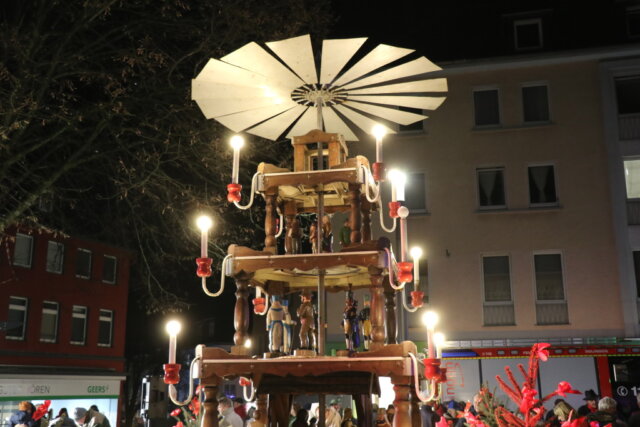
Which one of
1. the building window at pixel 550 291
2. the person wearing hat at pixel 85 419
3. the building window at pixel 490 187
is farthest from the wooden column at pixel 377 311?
the building window at pixel 490 187

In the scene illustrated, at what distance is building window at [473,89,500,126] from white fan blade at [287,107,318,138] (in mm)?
17894

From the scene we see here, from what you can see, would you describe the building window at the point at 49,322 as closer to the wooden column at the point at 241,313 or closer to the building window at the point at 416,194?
the building window at the point at 416,194

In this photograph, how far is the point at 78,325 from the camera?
36.4 metres

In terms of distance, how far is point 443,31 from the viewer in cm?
2720

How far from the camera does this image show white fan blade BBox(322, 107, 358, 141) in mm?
7645

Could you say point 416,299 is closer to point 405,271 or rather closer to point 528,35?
point 405,271

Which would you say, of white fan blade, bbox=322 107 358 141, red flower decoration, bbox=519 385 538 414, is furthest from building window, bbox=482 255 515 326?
red flower decoration, bbox=519 385 538 414

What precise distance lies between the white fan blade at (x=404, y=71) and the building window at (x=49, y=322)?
30.6 meters

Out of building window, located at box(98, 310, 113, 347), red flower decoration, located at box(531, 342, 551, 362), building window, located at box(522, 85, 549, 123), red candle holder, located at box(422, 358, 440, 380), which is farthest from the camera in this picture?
building window, located at box(98, 310, 113, 347)

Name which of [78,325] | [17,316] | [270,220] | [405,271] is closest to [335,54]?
[270,220]

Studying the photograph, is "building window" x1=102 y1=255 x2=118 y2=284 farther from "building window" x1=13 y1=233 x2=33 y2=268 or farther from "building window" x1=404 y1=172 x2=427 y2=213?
"building window" x1=404 y1=172 x2=427 y2=213

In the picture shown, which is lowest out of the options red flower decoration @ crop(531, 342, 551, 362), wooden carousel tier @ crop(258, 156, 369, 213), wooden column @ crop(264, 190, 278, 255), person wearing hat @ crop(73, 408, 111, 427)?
person wearing hat @ crop(73, 408, 111, 427)

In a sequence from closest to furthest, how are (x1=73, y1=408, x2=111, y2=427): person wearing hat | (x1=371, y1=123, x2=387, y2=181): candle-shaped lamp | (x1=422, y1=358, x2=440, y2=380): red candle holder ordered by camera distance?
(x1=422, y1=358, x2=440, y2=380): red candle holder → (x1=371, y1=123, x2=387, y2=181): candle-shaped lamp → (x1=73, y1=408, x2=111, y2=427): person wearing hat

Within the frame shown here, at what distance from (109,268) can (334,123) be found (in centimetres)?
3326
